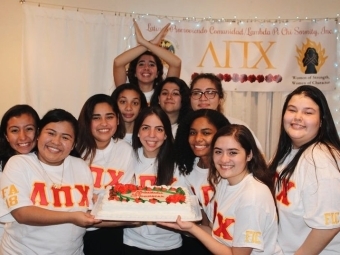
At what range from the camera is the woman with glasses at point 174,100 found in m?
3.58

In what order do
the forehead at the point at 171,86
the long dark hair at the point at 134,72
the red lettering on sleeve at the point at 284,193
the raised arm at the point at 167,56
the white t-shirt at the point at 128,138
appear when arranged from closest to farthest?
1. the red lettering on sleeve at the point at 284,193
2. the white t-shirt at the point at 128,138
3. the forehead at the point at 171,86
4. the long dark hair at the point at 134,72
5. the raised arm at the point at 167,56

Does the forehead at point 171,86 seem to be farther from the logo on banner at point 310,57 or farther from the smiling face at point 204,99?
the logo on banner at point 310,57

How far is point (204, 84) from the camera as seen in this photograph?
354cm

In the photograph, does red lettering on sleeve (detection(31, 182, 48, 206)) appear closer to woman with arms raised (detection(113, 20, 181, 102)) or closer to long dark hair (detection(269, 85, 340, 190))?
long dark hair (detection(269, 85, 340, 190))

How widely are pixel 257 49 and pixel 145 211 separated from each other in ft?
10.2

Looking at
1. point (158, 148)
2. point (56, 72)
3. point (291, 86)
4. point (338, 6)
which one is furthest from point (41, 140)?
point (338, 6)

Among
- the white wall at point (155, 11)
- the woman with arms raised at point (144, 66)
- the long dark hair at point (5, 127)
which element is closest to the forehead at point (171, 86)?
the woman with arms raised at point (144, 66)

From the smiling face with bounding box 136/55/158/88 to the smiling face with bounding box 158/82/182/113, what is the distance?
425mm

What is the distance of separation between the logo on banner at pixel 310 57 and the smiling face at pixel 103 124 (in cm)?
283

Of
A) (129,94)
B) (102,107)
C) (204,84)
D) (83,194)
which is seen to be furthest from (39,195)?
(204,84)

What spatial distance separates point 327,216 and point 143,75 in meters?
2.47

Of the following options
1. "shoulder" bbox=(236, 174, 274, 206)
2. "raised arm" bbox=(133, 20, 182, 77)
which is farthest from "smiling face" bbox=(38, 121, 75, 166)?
"raised arm" bbox=(133, 20, 182, 77)

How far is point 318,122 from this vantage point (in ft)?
Answer: 7.38

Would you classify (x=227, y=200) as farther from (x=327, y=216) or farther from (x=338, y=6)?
(x=338, y=6)
